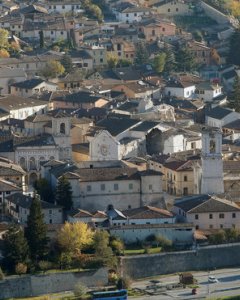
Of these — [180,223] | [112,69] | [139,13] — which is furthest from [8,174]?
[139,13]

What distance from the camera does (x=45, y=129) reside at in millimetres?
53625

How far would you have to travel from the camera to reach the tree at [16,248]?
40969mm

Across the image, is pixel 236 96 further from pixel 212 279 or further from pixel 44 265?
pixel 44 265

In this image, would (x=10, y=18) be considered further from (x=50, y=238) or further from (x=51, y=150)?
(x=50, y=238)

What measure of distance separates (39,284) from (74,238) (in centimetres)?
170

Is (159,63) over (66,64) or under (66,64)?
over

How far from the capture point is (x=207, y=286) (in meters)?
41.0

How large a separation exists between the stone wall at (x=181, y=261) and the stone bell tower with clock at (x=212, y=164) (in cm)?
341

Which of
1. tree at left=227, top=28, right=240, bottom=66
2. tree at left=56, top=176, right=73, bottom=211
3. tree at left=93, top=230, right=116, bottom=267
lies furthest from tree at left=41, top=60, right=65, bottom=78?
tree at left=93, top=230, right=116, bottom=267

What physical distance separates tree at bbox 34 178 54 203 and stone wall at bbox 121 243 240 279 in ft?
15.8

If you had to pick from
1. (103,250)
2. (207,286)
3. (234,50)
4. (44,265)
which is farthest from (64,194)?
(234,50)

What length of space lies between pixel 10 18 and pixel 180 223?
1265 inches

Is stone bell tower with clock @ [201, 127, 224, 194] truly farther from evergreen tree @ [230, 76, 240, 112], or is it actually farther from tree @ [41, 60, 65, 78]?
tree @ [41, 60, 65, 78]

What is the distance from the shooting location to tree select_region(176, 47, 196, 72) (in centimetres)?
6925
